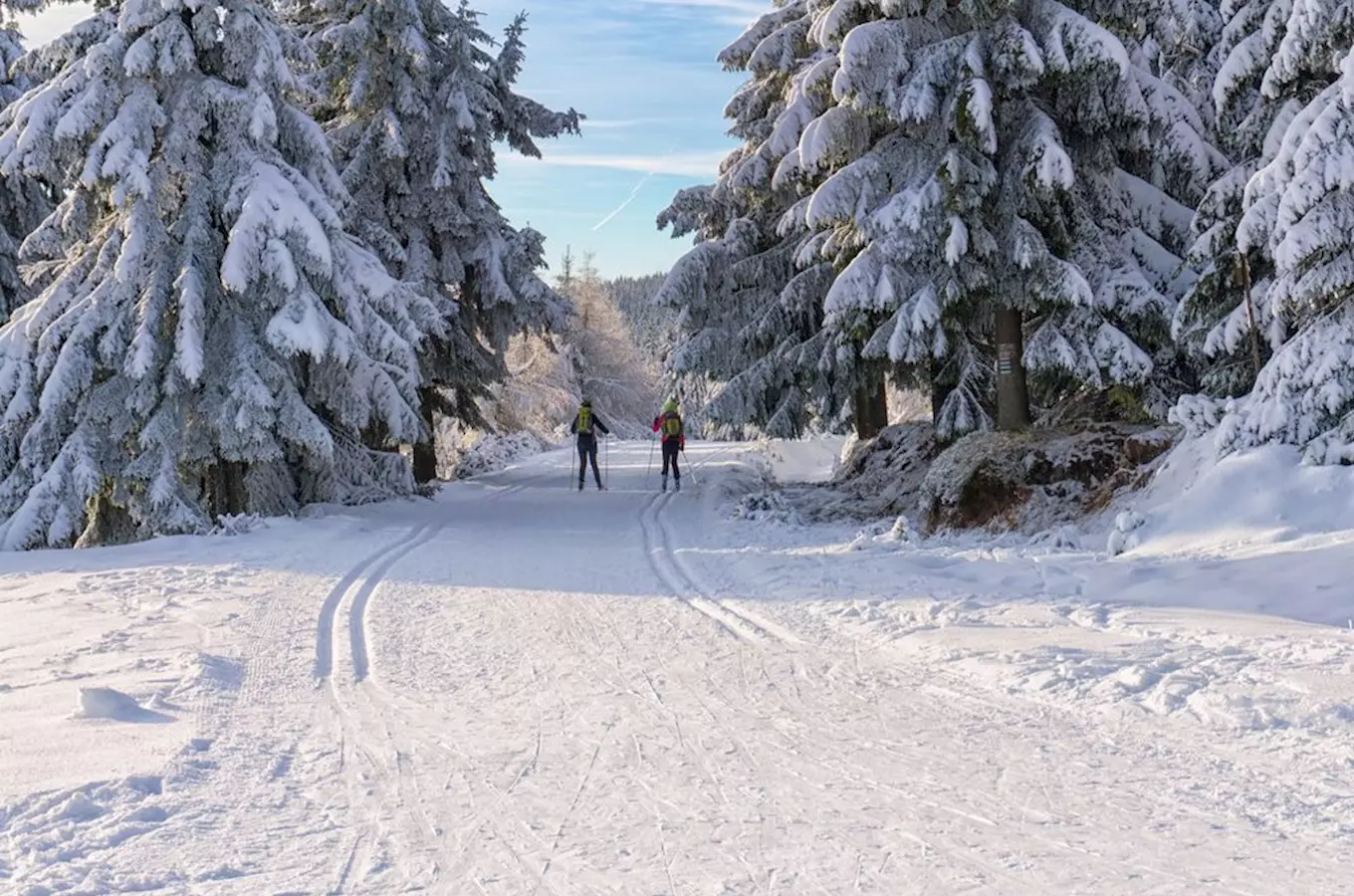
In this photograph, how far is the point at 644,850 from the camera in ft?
13.6

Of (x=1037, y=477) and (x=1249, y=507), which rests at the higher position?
(x=1037, y=477)

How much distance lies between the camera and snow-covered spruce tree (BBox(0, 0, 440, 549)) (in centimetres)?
1388

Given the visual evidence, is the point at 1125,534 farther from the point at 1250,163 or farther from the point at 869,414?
the point at 869,414

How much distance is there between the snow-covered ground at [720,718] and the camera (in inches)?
159

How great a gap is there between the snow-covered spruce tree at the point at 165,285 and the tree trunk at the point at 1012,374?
8627mm

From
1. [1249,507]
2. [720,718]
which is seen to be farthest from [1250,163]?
[720,718]

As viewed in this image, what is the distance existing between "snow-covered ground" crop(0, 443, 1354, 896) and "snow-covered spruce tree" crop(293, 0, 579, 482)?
36.0 feet

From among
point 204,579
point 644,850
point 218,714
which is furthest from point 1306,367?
point 204,579

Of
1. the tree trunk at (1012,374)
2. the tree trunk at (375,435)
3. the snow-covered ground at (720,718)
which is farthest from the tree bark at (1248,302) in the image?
the tree trunk at (375,435)

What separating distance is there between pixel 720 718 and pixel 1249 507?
6137mm

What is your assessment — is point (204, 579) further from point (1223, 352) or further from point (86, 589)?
point (1223, 352)

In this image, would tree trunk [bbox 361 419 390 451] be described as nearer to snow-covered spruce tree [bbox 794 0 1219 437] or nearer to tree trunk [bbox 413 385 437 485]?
tree trunk [bbox 413 385 437 485]

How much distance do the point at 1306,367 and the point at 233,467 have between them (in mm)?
13258

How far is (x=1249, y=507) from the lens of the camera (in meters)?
9.53
